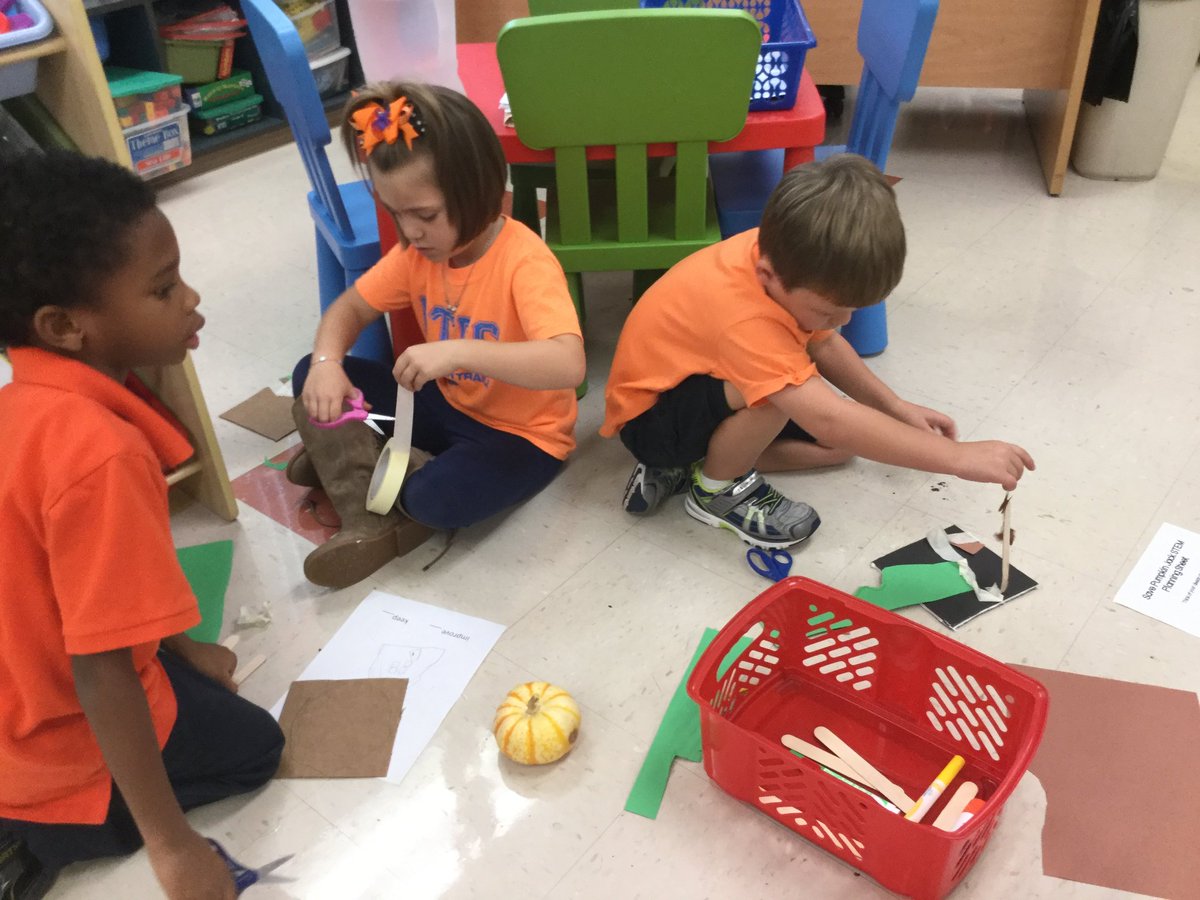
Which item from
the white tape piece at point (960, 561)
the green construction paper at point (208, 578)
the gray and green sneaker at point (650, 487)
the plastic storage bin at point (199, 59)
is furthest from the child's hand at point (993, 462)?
the plastic storage bin at point (199, 59)

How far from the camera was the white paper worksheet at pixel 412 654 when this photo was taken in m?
1.23

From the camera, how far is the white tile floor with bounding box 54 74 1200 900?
3.52 feet

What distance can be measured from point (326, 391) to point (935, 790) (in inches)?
37.3

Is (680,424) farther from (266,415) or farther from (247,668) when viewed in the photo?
(266,415)

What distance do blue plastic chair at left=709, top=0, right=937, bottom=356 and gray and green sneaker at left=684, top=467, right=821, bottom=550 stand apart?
19.5 inches

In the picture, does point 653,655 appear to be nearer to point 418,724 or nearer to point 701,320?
point 418,724

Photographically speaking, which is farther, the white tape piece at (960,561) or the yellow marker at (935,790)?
the white tape piece at (960,561)

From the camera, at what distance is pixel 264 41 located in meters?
1.57

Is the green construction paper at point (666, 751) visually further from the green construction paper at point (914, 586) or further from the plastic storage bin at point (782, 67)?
the plastic storage bin at point (782, 67)

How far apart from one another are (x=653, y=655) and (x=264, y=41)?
3.84ft

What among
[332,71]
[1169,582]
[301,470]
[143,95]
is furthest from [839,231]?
[332,71]

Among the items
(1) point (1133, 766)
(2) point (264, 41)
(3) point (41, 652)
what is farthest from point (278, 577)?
(1) point (1133, 766)

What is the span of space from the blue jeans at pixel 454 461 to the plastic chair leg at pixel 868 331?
654 mm

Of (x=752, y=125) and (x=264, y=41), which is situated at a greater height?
(x=264, y=41)
